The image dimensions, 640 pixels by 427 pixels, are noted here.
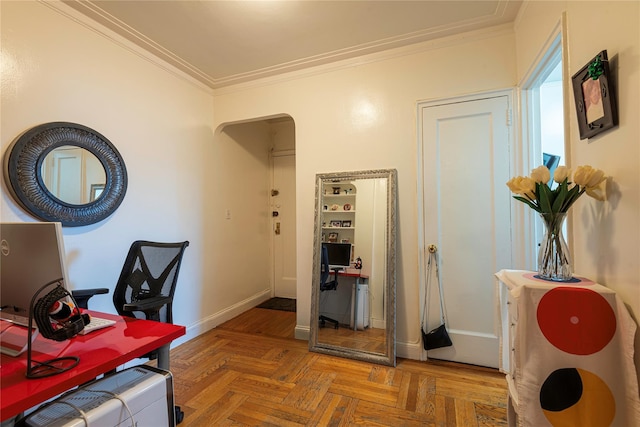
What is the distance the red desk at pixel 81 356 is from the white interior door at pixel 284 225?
2819mm

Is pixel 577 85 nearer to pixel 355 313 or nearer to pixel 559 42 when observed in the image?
pixel 559 42

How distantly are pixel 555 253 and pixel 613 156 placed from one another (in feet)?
1.36

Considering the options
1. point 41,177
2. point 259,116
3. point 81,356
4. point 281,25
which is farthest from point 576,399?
point 259,116

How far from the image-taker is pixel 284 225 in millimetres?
4137

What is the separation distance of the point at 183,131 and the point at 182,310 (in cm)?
176

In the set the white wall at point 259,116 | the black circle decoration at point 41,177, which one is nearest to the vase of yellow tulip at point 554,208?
the white wall at point 259,116

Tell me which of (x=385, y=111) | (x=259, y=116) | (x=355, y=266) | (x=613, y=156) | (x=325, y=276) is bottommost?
(x=325, y=276)

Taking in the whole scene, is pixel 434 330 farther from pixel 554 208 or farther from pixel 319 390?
pixel 554 208

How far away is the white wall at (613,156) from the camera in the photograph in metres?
0.93

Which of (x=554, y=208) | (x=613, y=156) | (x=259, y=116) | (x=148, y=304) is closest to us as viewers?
(x=613, y=156)

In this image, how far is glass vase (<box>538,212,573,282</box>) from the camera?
1158mm

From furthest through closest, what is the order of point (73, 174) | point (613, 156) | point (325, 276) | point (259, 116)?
point (259, 116)
point (325, 276)
point (73, 174)
point (613, 156)

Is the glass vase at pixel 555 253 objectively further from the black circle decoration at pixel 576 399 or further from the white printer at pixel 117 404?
the white printer at pixel 117 404

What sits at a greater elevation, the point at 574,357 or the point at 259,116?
the point at 259,116
